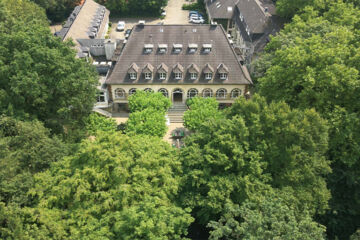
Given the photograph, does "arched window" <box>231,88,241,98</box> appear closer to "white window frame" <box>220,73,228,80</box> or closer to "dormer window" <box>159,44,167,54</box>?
"white window frame" <box>220,73,228,80</box>

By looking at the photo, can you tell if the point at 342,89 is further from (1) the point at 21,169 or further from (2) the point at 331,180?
(1) the point at 21,169

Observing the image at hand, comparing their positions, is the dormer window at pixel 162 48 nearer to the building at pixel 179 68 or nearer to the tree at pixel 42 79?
the building at pixel 179 68

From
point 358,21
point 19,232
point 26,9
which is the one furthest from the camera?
point 26,9

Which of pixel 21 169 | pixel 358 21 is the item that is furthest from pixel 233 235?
pixel 358 21

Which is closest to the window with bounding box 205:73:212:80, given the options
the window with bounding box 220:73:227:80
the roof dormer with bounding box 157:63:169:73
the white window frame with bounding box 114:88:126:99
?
the window with bounding box 220:73:227:80

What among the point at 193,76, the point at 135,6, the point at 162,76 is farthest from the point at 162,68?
the point at 135,6

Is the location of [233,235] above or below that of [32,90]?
below
